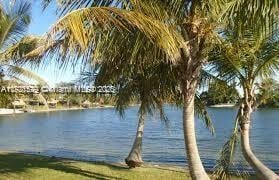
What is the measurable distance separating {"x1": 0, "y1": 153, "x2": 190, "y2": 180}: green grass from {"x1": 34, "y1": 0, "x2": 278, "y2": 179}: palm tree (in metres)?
4.35

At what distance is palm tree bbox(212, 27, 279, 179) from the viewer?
10727mm

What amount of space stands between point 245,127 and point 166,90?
7.79 ft

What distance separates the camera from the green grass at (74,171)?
1400 cm

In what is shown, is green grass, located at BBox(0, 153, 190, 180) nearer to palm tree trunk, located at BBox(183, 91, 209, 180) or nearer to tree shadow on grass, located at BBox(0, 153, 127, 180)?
tree shadow on grass, located at BBox(0, 153, 127, 180)

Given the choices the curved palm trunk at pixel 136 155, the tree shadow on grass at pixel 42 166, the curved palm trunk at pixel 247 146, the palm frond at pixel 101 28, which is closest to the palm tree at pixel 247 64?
the curved palm trunk at pixel 247 146

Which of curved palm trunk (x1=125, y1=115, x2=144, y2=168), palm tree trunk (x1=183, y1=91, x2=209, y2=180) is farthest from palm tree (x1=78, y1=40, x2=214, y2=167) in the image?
palm tree trunk (x1=183, y1=91, x2=209, y2=180)

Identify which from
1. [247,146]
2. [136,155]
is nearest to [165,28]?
[247,146]

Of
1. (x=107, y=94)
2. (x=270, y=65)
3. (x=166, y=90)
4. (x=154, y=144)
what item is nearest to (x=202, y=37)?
(x=270, y=65)

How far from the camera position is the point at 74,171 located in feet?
→ 48.6

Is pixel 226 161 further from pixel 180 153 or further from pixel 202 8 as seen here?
pixel 180 153

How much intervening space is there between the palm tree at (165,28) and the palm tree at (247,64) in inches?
22.4

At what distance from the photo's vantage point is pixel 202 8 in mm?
9938

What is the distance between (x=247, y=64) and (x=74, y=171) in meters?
6.25

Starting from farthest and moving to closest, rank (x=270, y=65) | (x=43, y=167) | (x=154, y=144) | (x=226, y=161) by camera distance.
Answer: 1. (x=154, y=144)
2. (x=43, y=167)
3. (x=226, y=161)
4. (x=270, y=65)
